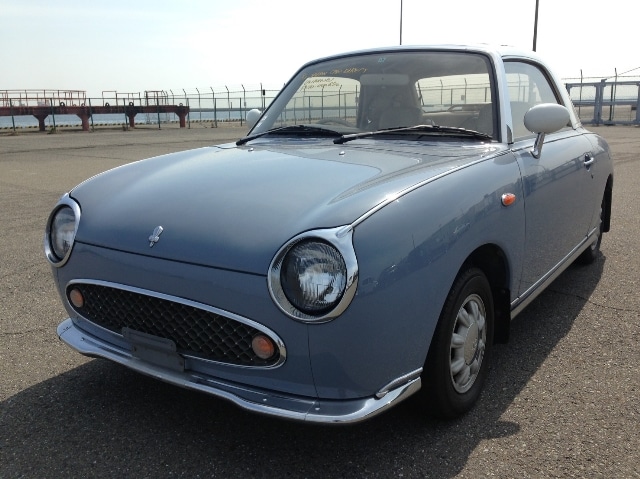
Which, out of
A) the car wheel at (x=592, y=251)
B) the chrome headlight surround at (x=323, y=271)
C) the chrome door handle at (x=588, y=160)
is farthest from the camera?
the car wheel at (x=592, y=251)

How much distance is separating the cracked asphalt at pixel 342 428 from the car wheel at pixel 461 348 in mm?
123

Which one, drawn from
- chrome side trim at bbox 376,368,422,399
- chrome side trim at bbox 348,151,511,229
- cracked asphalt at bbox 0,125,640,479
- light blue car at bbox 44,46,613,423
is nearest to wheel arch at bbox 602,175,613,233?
cracked asphalt at bbox 0,125,640,479

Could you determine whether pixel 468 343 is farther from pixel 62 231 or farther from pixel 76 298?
pixel 62 231

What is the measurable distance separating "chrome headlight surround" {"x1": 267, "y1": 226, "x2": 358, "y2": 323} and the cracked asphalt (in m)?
0.68

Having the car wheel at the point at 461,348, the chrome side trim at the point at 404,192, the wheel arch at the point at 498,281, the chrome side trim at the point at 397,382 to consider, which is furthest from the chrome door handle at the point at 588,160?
the chrome side trim at the point at 397,382

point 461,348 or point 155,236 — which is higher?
point 155,236

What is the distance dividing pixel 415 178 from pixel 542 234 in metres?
1.12

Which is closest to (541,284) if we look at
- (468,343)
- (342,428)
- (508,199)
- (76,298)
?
(508,199)

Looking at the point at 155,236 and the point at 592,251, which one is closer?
the point at 155,236

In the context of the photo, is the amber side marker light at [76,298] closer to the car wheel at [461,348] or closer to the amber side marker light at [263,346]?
the amber side marker light at [263,346]

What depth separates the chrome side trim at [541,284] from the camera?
3.11 meters

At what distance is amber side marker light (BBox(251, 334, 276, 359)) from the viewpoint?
6.92 ft

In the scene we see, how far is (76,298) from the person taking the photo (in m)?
2.67

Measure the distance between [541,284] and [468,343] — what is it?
40.2 inches
